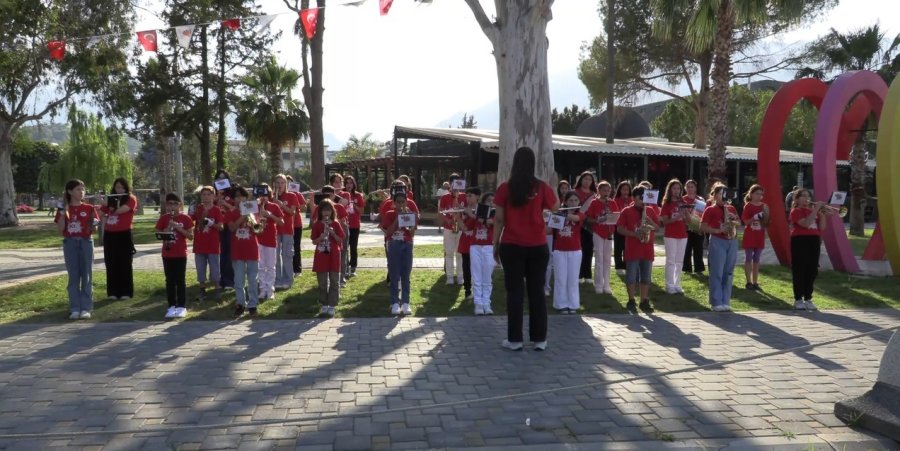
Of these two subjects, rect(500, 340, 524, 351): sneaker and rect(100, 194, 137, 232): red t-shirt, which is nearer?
rect(500, 340, 524, 351): sneaker

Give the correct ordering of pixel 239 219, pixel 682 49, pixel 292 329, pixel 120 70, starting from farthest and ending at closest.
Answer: pixel 682 49
pixel 120 70
pixel 239 219
pixel 292 329

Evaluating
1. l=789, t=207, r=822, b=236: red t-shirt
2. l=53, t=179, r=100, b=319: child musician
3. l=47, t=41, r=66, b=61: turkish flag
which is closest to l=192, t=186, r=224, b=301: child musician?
l=53, t=179, r=100, b=319: child musician

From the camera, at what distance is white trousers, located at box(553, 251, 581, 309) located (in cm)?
856

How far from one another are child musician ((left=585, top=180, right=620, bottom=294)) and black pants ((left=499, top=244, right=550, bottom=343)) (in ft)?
11.6

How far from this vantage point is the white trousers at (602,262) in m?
10.0

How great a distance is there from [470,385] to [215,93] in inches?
1074

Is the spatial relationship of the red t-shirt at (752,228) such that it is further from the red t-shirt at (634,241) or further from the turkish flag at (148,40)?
the turkish flag at (148,40)

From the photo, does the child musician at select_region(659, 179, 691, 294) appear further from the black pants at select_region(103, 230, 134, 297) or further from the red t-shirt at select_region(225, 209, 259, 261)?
the black pants at select_region(103, 230, 134, 297)

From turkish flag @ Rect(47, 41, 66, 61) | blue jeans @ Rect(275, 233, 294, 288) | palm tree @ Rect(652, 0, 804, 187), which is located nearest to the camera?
blue jeans @ Rect(275, 233, 294, 288)

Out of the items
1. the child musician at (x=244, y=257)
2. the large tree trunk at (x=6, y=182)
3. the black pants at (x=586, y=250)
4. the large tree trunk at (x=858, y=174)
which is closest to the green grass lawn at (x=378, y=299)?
the child musician at (x=244, y=257)

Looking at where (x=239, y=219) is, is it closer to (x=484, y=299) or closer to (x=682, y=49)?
(x=484, y=299)

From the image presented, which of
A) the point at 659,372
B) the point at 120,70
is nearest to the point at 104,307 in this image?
the point at 659,372

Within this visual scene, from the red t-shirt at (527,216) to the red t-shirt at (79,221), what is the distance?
17.4 feet

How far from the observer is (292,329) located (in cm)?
761
